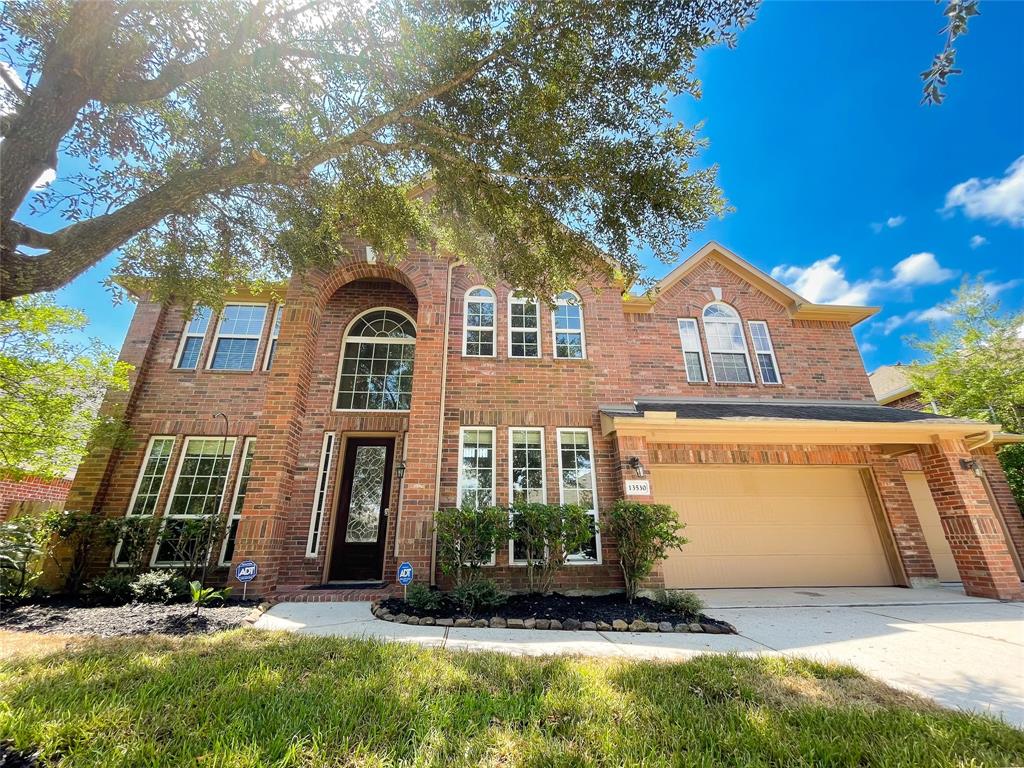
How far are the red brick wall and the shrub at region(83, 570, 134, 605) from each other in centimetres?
682

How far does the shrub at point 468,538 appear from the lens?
6.05 meters

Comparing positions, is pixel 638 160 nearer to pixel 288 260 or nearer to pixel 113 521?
pixel 288 260

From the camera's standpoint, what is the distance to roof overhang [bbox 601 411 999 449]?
7.10 m

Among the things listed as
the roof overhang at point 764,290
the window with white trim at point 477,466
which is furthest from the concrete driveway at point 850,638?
the roof overhang at point 764,290

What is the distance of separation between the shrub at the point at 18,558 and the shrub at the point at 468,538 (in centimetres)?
594

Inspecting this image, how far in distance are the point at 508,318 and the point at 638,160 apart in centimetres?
392

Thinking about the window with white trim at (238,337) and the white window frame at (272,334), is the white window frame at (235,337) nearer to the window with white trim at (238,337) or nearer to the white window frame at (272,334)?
the window with white trim at (238,337)

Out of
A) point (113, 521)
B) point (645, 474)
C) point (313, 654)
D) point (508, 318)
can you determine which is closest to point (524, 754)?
point (313, 654)

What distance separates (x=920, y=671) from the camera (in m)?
3.44

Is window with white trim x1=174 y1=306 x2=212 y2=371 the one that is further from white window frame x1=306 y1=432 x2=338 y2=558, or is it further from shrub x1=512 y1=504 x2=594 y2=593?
shrub x1=512 y1=504 x2=594 y2=593

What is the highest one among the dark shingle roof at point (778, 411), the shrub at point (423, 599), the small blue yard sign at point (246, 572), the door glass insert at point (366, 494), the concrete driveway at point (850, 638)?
the dark shingle roof at point (778, 411)

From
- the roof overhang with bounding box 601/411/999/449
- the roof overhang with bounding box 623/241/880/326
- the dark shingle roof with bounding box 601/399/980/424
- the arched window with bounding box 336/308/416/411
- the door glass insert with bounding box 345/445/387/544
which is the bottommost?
the door glass insert with bounding box 345/445/387/544

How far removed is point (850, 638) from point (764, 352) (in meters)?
6.95

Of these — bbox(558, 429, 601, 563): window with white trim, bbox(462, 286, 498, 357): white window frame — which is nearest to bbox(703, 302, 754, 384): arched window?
bbox(558, 429, 601, 563): window with white trim
